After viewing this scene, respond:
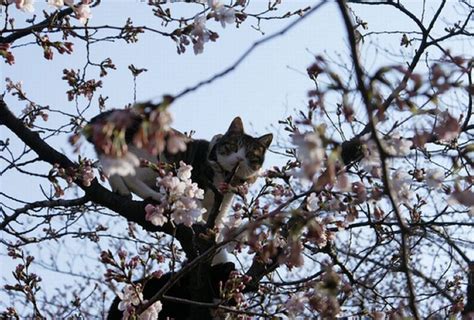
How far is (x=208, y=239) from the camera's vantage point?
3.61m

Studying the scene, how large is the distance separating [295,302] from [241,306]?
0.66m

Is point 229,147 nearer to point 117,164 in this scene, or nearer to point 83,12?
point 83,12

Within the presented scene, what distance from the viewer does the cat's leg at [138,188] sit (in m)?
4.79

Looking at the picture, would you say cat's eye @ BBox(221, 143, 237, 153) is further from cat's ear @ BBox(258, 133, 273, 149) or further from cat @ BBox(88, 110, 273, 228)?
cat's ear @ BBox(258, 133, 273, 149)

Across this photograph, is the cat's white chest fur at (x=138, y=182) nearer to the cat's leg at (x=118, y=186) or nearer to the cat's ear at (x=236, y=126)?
the cat's leg at (x=118, y=186)

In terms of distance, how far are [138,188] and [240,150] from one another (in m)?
1.00

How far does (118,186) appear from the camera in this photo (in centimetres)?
471

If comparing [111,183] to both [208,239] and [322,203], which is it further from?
[322,203]

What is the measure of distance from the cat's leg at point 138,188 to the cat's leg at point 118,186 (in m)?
0.06

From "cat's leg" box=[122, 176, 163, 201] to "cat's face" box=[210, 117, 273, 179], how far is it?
753mm

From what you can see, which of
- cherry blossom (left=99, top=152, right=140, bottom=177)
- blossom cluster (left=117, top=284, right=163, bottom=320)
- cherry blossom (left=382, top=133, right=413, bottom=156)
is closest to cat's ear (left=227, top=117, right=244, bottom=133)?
blossom cluster (left=117, top=284, right=163, bottom=320)

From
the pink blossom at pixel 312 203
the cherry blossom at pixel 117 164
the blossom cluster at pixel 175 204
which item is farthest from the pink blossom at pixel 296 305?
the cherry blossom at pixel 117 164

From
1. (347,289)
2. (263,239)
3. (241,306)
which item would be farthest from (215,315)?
(347,289)

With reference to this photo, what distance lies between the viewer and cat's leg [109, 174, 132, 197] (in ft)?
15.4
